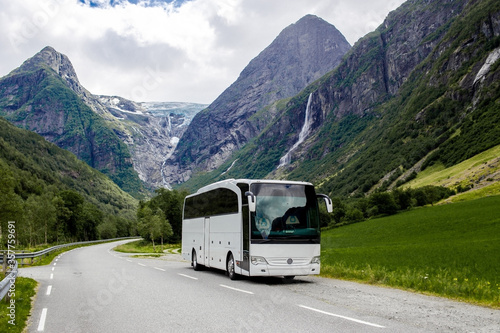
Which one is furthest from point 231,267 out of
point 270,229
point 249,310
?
point 249,310

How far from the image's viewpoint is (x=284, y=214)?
17.4 metres

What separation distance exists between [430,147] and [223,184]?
151296 mm

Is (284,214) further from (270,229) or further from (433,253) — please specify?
(433,253)

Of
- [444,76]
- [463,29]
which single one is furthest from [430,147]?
[463,29]

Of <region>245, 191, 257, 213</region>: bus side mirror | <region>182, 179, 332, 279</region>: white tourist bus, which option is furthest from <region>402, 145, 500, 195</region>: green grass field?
<region>245, 191, 257, 213</region>: bus side mirror

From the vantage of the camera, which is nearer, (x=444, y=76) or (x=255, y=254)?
(x=255, y=254)

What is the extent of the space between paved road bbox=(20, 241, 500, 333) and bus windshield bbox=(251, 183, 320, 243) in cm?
220

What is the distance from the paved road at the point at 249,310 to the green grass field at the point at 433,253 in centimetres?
128

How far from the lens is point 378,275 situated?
56.3ft

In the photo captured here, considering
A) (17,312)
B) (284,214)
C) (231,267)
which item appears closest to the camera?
(17,312)

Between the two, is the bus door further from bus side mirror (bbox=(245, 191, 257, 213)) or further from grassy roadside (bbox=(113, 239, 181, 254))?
grassy roadside (bbox=(113, 239, 181, 254))

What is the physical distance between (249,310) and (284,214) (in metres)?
7.25

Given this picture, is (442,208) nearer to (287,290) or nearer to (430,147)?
(287,290)

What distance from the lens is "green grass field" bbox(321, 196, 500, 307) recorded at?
47.9 feet
